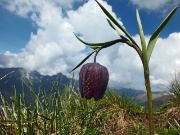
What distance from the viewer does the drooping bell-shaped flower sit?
6.86ft

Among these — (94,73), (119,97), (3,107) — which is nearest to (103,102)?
(119,97)

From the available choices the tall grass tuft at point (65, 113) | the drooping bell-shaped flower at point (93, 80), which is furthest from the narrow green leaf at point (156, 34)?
the tall grass tuft at point (65, 113)

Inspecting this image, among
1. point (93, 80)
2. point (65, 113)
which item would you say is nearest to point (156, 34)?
point (93, 80)

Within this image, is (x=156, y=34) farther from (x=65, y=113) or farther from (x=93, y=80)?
(x=65, y=113)

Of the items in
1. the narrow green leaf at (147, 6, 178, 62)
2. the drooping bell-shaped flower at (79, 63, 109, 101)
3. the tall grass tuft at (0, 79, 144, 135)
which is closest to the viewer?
the narrow green leaf at (147, 6, 178, 62)

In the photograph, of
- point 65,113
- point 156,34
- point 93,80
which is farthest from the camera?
point 65,113

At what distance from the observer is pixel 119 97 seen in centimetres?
654

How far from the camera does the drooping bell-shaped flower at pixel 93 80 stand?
2.09 metres

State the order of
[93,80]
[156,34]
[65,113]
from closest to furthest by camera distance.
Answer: [156,34]
[93,80]
[65,113]

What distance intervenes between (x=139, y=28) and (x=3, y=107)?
6.47 feet

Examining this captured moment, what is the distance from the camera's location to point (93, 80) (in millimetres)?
2145

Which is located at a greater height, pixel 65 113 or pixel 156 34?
pixel 156 34

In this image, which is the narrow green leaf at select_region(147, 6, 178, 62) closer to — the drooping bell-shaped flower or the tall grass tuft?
the drooping bell-shaped flower

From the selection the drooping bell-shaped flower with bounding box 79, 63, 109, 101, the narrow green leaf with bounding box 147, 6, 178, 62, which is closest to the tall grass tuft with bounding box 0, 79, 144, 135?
the drooping bell-shaped flower with bounding box 79, 63, 109, 101
